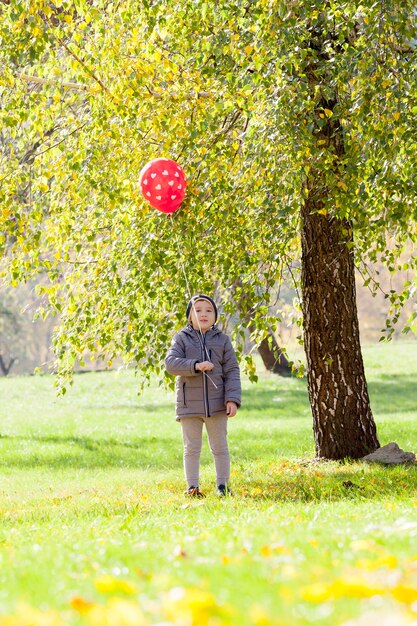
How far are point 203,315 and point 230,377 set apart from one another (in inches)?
22.5

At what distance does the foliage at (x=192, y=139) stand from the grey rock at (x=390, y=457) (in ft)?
5.50

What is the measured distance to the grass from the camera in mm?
2730

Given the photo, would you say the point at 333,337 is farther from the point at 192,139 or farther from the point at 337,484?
the point at 192,139

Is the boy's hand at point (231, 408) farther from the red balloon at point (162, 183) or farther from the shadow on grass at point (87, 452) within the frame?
the shadow on grass at point (87, 452)

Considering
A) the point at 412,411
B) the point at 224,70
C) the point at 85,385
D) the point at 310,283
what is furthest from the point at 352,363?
the point at 85,385

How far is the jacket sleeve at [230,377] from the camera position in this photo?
7641 mm

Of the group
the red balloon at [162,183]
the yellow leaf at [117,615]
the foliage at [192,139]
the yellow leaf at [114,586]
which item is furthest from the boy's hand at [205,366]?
the yellow leaf at [117,615]

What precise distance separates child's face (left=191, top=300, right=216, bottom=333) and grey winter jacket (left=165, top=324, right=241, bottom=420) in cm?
10

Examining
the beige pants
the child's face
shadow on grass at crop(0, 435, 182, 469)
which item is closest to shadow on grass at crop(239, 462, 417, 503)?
the beige pants

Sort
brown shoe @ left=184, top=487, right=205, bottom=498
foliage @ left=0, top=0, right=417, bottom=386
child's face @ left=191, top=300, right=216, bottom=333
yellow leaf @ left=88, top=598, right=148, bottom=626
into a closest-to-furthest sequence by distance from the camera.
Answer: yellow leaf @ left=88, top=598, right=148, bottom=626 < foliage @ left=0, top=0, right=417, bottom=386 < child's face @ left=191, top=300, right=216, bottom=333 < brown shoe @ left=184, top=487, right=205, bottom=498

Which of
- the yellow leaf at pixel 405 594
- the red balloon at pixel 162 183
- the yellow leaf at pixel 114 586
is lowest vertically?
the yellow leaf at pixel 405 594

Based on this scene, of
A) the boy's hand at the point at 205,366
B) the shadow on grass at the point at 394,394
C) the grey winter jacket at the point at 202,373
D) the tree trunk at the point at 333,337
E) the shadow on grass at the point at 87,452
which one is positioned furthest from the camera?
the shadow on grass at the point at 394,394

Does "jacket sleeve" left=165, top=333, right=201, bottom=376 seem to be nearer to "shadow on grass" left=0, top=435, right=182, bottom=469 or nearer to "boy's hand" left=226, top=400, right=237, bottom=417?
"boy's hand" left=226, top=400, right=237, bottom=417

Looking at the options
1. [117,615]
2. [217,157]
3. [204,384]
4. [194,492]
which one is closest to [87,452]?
[194,492]
